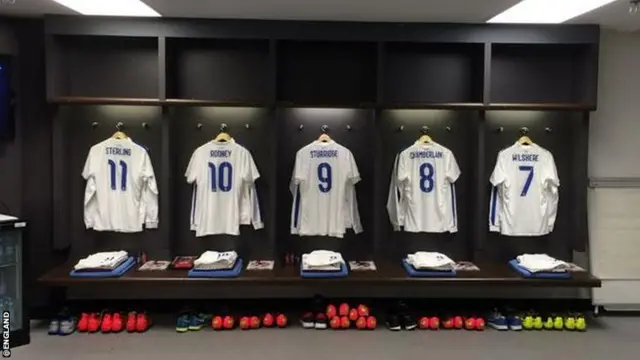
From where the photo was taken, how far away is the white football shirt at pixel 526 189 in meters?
4.53

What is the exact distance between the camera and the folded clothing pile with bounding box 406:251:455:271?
4.24 meters

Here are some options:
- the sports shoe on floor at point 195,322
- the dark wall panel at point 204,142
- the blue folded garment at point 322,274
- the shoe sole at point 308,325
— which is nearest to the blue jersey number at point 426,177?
the blue folded garment at point 322,274

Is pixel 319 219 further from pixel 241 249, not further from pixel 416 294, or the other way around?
pixel 416 294

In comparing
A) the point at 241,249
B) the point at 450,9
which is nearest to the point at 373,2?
the point at 450,9

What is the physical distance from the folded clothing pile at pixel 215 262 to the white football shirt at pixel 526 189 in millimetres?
2239

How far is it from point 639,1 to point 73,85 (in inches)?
169

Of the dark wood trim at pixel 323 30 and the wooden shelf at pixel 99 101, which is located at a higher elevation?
the dark wood trim at pixel 323 30

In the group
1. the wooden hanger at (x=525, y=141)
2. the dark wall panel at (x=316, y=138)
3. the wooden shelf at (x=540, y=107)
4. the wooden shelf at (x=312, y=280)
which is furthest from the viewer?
the dark wall panel at (x=316, y=138)

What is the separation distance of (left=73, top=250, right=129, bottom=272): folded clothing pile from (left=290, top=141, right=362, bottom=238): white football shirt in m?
1.44

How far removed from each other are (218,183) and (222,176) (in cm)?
7

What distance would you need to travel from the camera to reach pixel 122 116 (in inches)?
182

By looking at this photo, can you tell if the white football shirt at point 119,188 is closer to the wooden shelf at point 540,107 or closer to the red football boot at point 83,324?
the red football boot at point 83,324

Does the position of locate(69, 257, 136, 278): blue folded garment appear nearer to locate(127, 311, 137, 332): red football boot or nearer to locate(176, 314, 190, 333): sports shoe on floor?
locate(127, 311, 137, 332): red football boot

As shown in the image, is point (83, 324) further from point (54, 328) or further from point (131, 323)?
point (131, 323)
